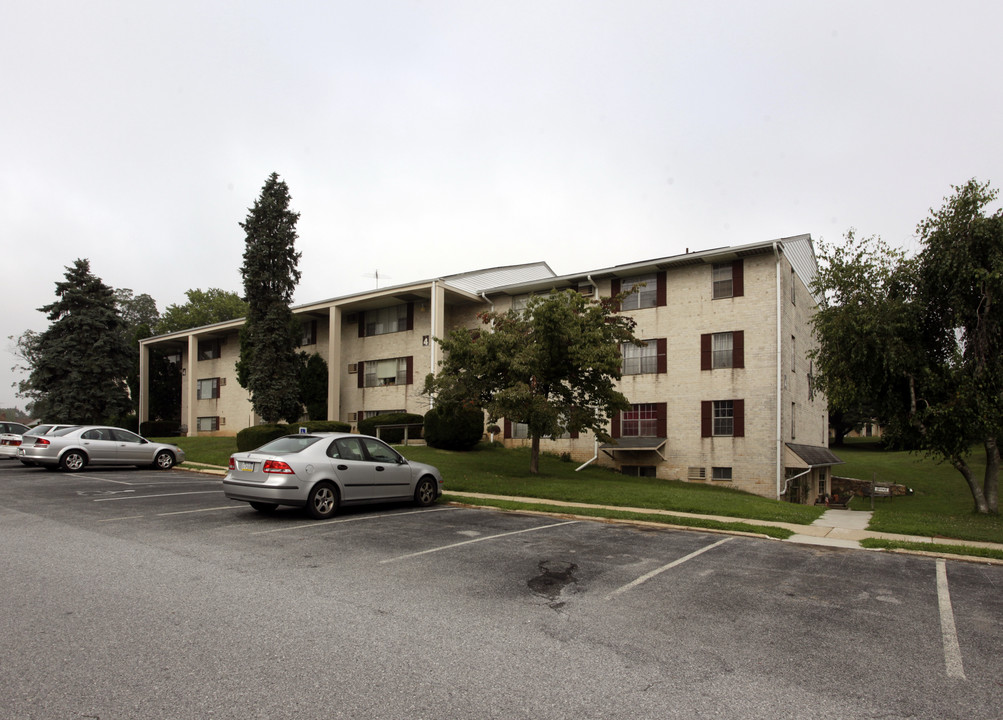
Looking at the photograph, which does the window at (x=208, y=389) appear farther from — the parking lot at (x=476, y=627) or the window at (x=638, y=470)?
the parking lot at (x=476, y=627)

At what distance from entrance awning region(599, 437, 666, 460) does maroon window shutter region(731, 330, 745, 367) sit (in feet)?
13.8

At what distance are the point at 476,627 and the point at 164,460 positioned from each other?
66.1 feet

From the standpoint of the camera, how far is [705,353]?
26.3 metres

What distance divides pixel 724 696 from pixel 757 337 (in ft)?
75.3

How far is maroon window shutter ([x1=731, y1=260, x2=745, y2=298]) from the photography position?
2578cm

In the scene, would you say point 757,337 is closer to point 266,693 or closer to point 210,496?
point 210,496

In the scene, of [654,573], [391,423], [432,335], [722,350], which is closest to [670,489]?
[722,350]

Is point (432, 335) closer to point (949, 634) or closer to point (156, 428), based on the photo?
point (156, 428)

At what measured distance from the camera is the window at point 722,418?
25.3 metres

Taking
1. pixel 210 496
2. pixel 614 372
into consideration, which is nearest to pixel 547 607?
pixel 210 496

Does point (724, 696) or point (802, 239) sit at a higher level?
point (802, 239)

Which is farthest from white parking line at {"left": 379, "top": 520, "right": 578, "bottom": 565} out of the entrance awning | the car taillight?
the entrance awning

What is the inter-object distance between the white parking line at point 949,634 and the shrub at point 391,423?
23507 millimetres

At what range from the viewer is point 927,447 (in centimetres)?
1580
